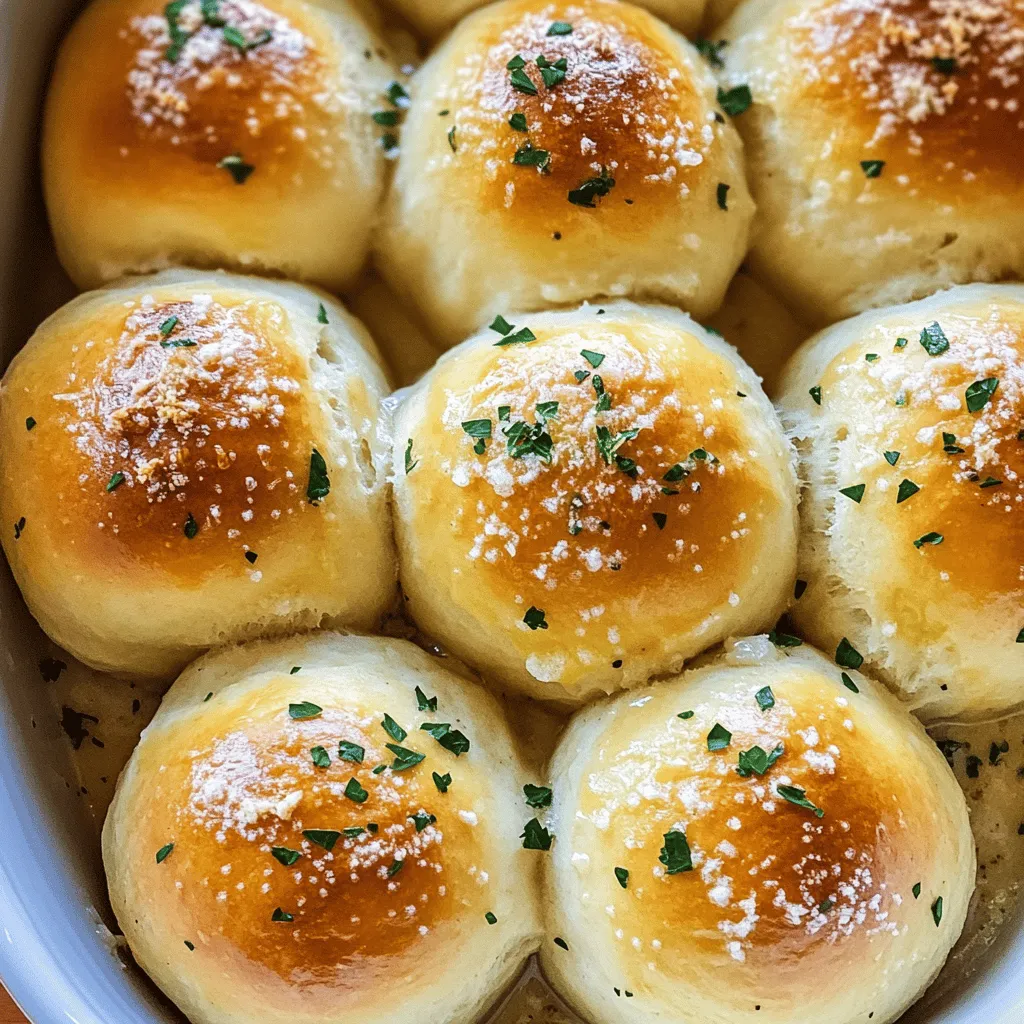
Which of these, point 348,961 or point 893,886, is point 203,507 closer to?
point 348,961

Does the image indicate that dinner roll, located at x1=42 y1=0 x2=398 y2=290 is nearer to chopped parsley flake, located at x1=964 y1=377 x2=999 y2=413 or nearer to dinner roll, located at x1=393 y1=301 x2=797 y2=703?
dinner roll, located at x1=393 y1=301 x2=797 y2=703

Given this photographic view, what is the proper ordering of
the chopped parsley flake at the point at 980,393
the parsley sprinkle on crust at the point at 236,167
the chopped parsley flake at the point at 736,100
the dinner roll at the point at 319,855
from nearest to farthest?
the dinner roll at the point at 319,855 < the chopped parsley flake at the point at 980,393 < the parsley sprinkle on crust at the point at 236,167 < the chopped parsley flake at the point at 736,100

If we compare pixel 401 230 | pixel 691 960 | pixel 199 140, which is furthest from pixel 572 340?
pixel 691 960

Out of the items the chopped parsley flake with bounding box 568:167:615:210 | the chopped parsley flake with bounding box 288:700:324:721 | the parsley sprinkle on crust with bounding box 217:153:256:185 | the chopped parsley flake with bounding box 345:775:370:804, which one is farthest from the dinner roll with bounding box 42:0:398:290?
the chopped parsley flake with bounding box 345:775:370:804

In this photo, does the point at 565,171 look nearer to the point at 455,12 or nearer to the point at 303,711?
the point at 455,12

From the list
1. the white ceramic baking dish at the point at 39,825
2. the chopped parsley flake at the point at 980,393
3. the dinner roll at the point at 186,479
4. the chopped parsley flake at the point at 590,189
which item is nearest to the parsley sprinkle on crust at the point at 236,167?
the dinner roll at the point at 186,479

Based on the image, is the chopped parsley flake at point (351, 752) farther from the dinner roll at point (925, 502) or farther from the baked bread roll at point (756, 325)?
the baked bread roll at point (756, 325)

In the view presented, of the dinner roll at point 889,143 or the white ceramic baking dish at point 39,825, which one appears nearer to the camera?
the white ceramic baking dish at point 39,825
